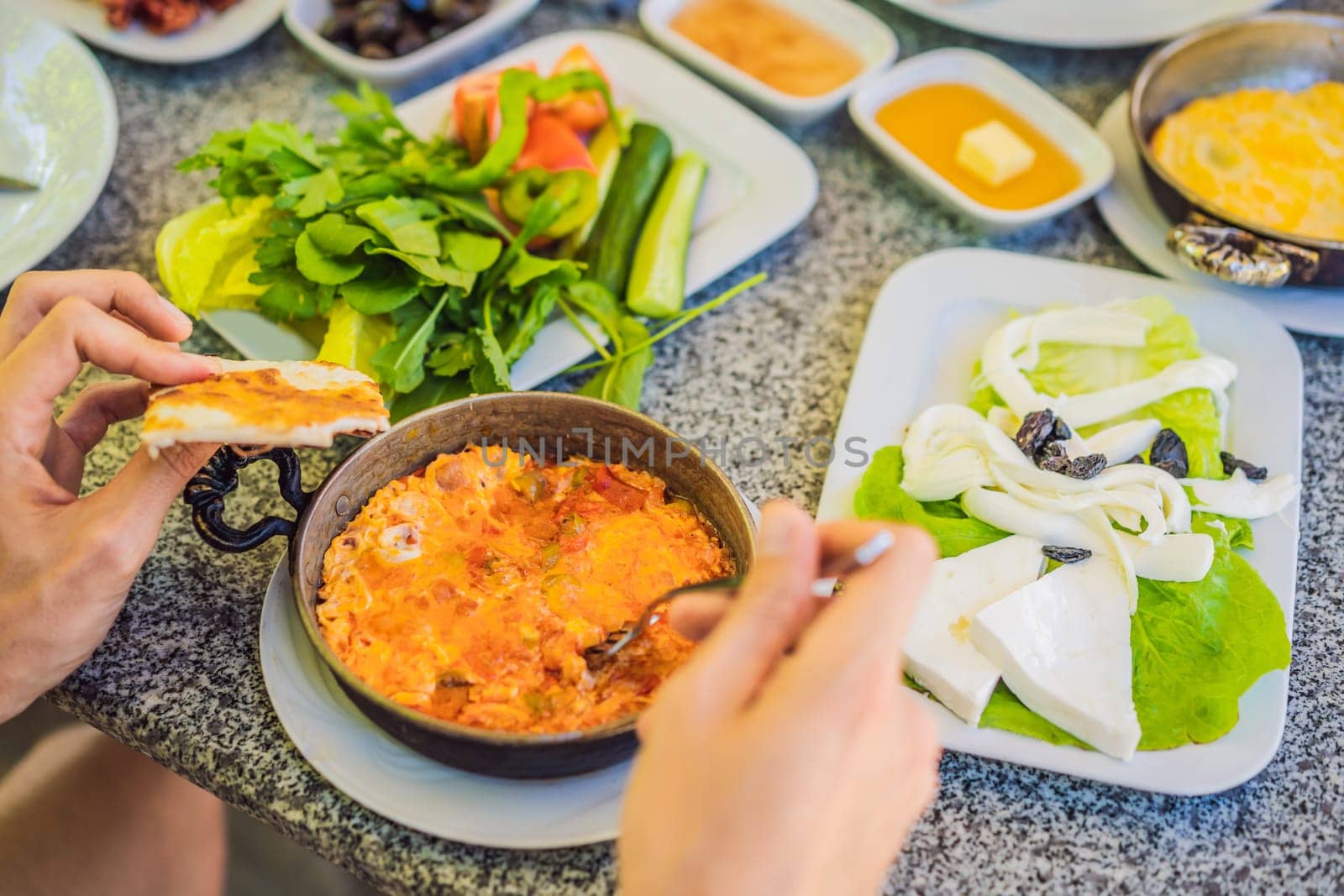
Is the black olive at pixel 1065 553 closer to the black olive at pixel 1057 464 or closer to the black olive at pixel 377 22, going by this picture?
the black olive at pixel 1057 464

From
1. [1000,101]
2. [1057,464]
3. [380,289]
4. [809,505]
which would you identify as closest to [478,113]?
[380,289]

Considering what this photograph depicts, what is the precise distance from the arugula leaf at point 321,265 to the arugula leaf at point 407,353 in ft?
0.35

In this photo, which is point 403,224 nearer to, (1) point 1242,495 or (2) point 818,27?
(2) point 818,27

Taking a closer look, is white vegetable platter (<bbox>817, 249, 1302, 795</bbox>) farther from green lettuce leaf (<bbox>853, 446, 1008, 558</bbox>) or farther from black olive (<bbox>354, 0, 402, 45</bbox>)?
black olive (<bbox>354, 0, 402, 45</bbox>)

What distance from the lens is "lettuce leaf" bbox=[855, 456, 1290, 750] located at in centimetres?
126

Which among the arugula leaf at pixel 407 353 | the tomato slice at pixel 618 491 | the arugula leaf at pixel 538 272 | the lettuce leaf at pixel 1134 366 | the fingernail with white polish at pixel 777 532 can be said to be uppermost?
the fingernail with white polish at pixel 777 532

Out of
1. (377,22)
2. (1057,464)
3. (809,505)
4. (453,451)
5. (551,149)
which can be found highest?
(377,22)

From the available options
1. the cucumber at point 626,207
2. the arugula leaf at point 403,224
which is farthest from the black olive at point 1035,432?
the arugula leaf at point 403,224

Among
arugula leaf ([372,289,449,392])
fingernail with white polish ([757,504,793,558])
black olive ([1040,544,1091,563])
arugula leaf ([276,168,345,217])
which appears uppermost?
fingernail with white polish ([757,504,793,558])

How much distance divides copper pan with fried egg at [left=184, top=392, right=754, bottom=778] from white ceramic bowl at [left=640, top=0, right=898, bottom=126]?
3.38ft

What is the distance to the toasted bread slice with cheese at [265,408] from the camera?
1052mm

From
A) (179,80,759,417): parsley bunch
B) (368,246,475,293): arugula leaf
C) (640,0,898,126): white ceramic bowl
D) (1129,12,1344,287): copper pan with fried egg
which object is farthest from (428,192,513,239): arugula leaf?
(1129,12,1344,287): copper pan with fried egg

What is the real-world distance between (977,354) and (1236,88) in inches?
36.0

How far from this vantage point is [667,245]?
180 cm
